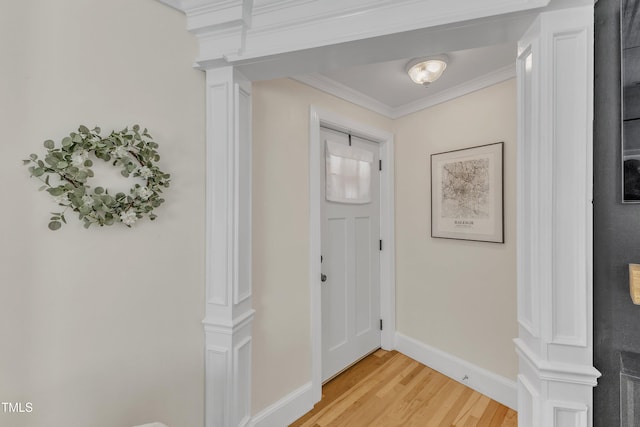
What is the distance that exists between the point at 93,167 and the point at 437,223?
2389 mm

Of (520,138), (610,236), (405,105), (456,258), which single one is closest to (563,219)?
(610,236)

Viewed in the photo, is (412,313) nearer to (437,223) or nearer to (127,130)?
(437,223)

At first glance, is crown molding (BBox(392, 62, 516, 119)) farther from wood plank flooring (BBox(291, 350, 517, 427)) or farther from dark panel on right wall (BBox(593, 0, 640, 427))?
wood plank flooring (BBox(291, 350, 517, 427))

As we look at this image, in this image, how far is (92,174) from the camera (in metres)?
1.10

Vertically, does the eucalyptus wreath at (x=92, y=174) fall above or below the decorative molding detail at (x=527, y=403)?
above

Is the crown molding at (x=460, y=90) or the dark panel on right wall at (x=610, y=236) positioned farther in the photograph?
the crown molding at (x=460, y=90)

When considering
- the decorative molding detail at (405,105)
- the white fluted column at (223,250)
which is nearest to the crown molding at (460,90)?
the decorative molding detail at (405,105)

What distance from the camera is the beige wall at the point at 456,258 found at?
2090 mm

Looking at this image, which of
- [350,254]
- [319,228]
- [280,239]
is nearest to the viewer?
[280,239]

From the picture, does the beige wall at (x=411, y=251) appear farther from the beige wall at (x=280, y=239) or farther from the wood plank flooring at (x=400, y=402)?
the wood plank flooring at (x=400, y=402)

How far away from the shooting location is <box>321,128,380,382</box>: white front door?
2.36 m

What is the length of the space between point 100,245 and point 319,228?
132 centimetres

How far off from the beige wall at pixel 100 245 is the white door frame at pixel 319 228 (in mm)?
841

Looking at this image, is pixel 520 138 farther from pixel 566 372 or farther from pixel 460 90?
pixel 460 90
